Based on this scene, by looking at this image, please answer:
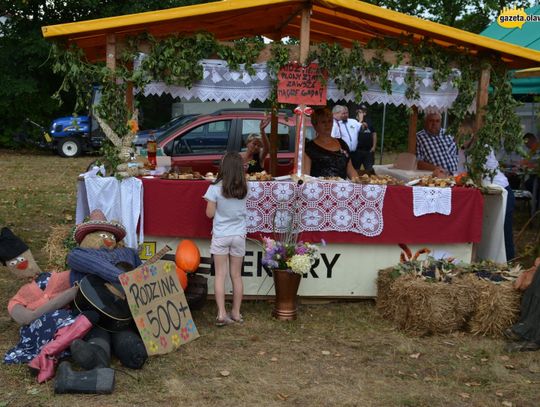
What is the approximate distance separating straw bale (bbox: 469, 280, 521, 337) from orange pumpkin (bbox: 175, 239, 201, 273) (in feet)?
8.23

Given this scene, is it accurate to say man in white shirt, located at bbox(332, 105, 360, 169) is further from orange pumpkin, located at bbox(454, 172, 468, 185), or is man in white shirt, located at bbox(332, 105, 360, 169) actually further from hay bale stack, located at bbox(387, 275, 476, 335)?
hay bale stack, located at bbox(387, 275, 476, 335)

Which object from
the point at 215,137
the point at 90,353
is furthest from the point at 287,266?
the point at 215,137

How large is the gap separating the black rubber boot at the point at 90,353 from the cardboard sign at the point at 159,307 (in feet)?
1.06

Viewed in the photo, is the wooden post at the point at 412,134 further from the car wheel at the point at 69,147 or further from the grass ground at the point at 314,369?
the car wheel at the point at 69,147

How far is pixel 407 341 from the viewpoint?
550 centimetres

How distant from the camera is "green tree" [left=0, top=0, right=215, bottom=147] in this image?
22.9 metres

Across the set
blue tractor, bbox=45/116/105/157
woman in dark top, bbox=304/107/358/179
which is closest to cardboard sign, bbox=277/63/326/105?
woman in dark top, bbox=304/107/358/179

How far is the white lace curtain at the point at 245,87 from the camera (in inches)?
246

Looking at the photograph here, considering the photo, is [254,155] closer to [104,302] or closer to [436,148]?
[436,148]

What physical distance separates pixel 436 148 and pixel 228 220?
11.6 ft

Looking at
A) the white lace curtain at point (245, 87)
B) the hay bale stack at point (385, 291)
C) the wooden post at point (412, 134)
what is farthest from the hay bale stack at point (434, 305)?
the wooden post at point (412, 134)

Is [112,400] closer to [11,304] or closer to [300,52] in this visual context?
[11,304]

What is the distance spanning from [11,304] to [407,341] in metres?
3.21

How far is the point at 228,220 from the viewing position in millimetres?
5578
